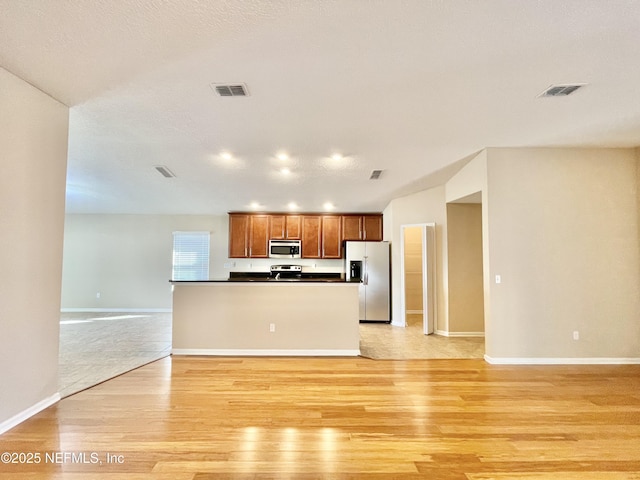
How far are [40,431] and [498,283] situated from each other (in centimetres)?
448

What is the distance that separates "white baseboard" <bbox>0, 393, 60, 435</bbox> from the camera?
2357mm

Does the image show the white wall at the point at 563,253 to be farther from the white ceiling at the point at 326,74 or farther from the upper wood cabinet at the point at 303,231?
the upper wood cabinet at the point at 303,231

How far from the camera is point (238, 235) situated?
305 inches

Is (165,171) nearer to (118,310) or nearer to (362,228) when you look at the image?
(362,228)

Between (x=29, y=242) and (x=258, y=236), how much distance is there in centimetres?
523

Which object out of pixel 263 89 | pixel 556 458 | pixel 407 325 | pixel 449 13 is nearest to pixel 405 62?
pixel 449 13

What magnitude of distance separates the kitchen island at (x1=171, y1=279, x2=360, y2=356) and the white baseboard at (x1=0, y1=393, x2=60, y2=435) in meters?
1.66

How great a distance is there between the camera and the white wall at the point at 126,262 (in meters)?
7.95

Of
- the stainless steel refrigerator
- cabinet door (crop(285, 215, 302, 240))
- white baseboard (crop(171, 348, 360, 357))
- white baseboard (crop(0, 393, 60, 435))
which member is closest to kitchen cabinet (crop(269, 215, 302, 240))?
cabinet door (crop(285, 215, 302, 240))

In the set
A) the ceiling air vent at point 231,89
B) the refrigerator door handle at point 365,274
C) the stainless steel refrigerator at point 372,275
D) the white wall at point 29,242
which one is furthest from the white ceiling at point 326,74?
the refrigerator door handle at point 365,274

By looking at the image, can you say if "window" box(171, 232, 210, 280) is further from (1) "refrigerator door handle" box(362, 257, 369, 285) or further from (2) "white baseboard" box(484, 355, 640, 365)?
(2) "white baseboard" box(484, 355, 640, 365)

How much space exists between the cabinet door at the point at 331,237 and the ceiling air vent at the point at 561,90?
5268 millimetres

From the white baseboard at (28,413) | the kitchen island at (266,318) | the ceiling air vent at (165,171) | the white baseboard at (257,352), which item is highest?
the ceiling air vent at (165,171)

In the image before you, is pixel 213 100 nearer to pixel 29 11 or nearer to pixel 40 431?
pixel 29 11
